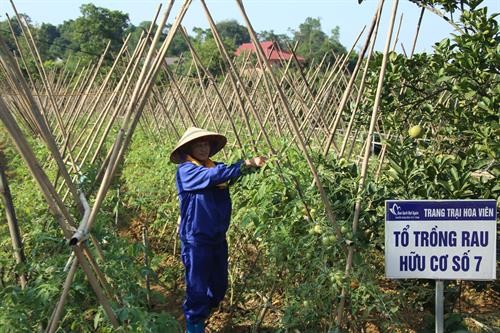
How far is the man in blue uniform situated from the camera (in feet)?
7.97

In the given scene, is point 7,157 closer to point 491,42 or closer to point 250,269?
point 250,269

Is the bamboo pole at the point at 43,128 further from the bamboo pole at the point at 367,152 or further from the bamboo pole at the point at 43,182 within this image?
the bamboo pole at the point at 367,152

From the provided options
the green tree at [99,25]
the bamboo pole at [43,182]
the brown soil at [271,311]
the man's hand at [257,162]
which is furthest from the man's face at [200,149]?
the green tree at [99,25]

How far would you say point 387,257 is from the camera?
190cm

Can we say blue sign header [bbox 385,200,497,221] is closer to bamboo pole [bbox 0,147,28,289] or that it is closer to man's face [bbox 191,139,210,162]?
man's face [bbox 191,139,210,162]

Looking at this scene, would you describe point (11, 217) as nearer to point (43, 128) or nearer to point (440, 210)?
point (43, 128)

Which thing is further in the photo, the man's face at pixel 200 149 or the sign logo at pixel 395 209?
the man's face at pixel 200 149

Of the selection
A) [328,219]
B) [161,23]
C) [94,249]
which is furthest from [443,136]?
[94,249]

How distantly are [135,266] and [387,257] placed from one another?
3.21 ft

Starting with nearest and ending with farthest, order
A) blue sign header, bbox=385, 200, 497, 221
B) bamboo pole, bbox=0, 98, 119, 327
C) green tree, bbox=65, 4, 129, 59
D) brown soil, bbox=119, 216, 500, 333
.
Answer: bamboo pole, bbox=0, 98, 119, 327, blue sign header, bbox=385, 200, 497, 221, brown soil, bbox=119, 216, 500, 333, green tree, bbox=65, 4, 129, 59

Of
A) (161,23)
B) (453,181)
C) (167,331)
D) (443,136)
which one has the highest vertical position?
(161,23)

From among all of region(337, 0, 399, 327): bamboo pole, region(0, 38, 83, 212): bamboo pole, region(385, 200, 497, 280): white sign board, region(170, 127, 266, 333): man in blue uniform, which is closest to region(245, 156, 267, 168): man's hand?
region(170, 127, 266, 333): man in blue uniform

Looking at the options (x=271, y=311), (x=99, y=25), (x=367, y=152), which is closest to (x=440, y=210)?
(x=367, y=152)

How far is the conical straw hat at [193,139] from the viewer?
2.47m
